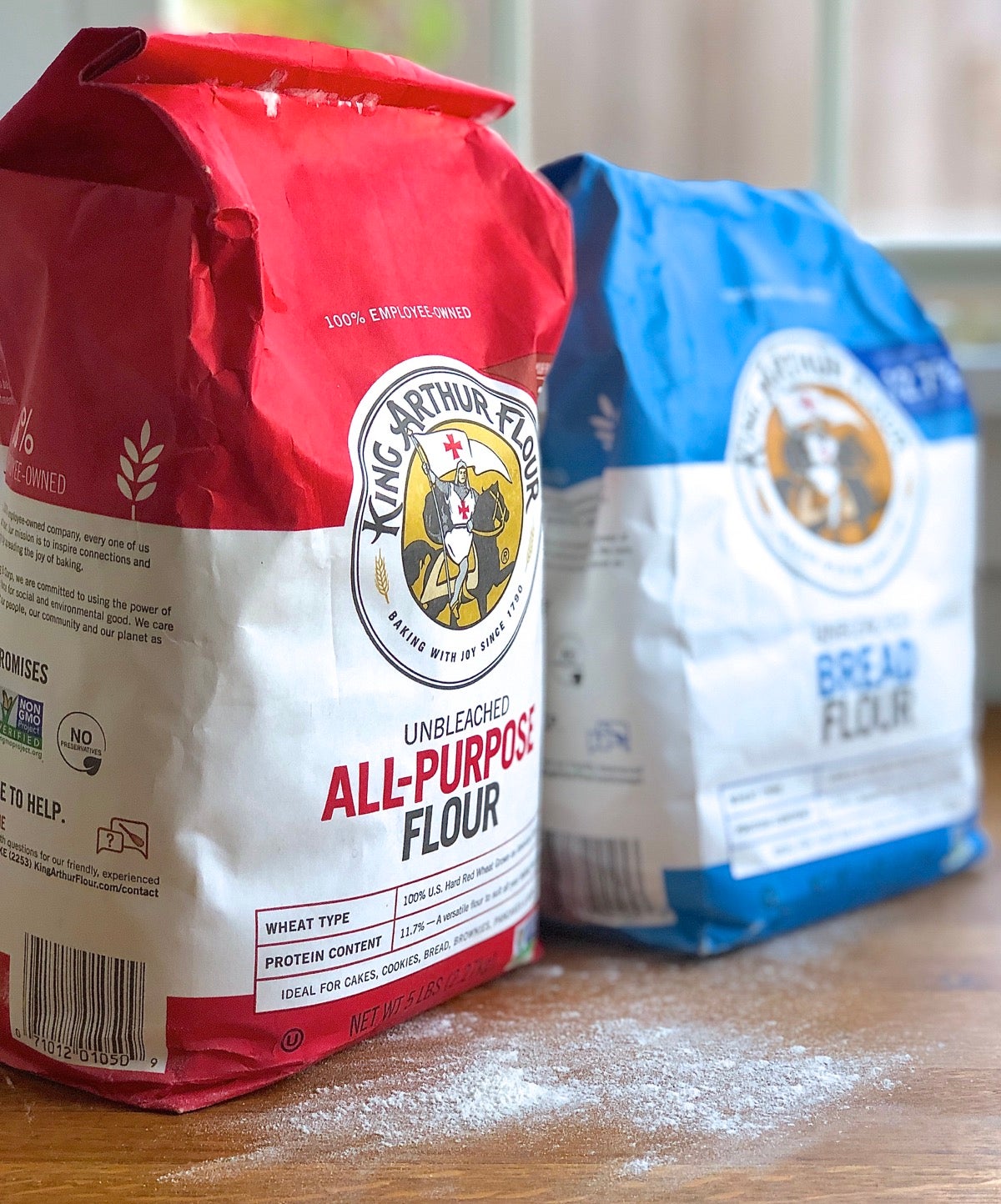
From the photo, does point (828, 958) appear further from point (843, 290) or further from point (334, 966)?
point (843, 290)

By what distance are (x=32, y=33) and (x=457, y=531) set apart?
493mm

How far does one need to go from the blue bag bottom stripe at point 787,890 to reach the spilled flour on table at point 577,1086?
0.19 ft

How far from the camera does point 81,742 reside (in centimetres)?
54

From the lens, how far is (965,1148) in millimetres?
534

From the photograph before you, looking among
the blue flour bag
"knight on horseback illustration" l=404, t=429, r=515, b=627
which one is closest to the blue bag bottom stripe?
the blue flour bag

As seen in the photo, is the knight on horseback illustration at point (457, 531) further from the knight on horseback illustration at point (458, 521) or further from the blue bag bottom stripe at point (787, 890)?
the blue bag bottom stripe at point (787, 890)

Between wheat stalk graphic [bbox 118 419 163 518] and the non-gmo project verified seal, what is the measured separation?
10 centimetres

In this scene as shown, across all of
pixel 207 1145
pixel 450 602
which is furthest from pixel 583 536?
pixel 207 1145

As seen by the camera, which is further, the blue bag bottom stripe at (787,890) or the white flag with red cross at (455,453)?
the blue bag bottom stripe at (787,890)

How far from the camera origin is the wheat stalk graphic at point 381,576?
1.83ft

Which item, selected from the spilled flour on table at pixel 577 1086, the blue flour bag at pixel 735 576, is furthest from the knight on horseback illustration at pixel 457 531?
the spilled flour on table at pixel 577 1086

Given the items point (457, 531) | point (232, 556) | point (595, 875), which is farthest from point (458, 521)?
point (595, 875)

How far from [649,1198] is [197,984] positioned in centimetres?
20

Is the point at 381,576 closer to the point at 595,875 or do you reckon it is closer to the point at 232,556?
the point at 232,556
